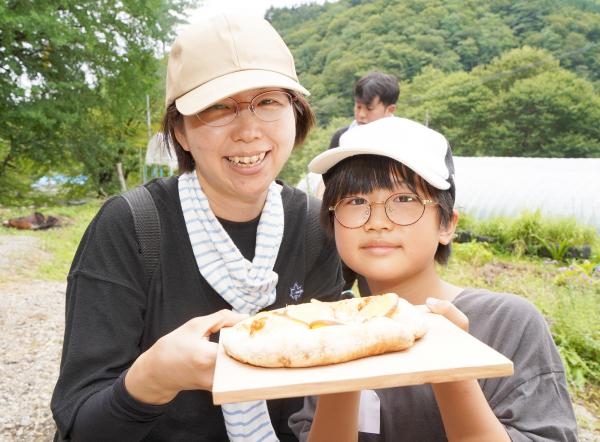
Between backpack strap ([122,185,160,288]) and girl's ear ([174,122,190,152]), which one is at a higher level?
girl's ear ([174,122,190,152])

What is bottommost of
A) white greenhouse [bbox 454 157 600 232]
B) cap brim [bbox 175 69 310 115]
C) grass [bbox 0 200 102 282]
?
grass [bbox 0 200 102 282]

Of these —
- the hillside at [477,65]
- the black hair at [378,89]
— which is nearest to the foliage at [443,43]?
the hillside at [477,65]

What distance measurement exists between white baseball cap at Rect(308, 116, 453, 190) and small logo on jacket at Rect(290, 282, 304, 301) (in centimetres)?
53

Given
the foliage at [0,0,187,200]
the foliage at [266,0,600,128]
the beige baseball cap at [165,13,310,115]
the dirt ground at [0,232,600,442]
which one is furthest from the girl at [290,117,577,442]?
the foliage at [266,0,600,128]

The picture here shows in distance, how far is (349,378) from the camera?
1.05 meters

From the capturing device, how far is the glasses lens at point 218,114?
1828 mm

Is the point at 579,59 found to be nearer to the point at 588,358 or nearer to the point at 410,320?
the point at 588,358

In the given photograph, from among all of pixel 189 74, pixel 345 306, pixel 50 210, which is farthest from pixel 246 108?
pixel 50 210

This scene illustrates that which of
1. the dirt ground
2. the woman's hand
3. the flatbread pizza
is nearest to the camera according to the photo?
the flatbread pizza

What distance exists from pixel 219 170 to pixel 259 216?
33cm

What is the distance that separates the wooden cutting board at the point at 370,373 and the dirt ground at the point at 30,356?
357 cm

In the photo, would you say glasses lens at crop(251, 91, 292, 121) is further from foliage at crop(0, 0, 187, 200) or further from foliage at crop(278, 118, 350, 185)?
foliage at crop(278, 118, 350, 185)

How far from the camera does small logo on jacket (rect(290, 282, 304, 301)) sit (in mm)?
2109

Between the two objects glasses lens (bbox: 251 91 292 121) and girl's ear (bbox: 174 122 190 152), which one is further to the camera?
girl's ear (bbox: 174 122 190 152)
